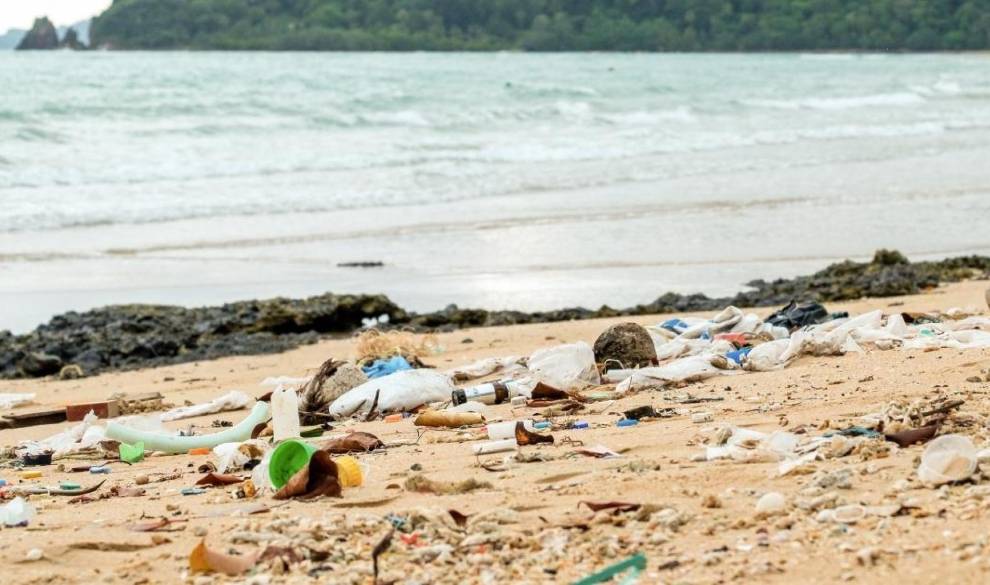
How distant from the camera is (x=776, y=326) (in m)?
8.38

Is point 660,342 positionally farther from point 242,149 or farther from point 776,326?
point 242,149

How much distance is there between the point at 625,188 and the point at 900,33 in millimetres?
95655

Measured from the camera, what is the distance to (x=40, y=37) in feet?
326

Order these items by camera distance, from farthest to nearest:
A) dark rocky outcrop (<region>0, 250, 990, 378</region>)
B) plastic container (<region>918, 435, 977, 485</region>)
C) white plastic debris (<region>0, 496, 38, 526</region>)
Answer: dark rocky outcrop (<region>0, 250, 990, 378</region>) < white plastic debris (<region>0, 496, 38, 526</region>) < plastic container (<region>918, 435, 977, 485</region>)

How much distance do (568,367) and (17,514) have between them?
10.7 feet

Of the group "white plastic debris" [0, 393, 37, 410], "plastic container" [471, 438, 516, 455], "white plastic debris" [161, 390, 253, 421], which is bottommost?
"white plastic debris" [0, 393, 37, 410]

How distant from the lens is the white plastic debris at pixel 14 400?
8.50 m

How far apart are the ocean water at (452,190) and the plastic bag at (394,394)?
16.1 feet

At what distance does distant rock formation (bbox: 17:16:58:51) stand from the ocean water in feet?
180

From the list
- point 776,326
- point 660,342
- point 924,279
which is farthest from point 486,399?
point 924,279

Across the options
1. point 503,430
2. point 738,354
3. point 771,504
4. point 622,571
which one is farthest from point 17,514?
point 738,354

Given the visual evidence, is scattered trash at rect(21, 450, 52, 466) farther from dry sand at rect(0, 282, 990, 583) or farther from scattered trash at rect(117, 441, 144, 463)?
scattered trash at rect(117, 441, 144, 463)

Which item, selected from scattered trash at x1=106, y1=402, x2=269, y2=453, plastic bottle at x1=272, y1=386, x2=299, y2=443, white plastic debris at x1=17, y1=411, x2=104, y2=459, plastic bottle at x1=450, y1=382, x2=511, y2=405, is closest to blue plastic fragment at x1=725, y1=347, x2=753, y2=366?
plastic bottle at x1=450, y1=382, x2=511, y2=405

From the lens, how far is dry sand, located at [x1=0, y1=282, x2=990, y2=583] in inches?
140
